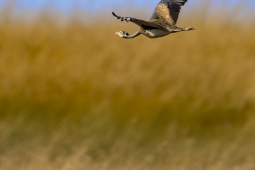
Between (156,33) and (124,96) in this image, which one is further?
(124,96)

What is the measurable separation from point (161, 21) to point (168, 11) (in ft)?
0.55

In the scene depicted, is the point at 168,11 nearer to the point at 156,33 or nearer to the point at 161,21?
the point at 161,21

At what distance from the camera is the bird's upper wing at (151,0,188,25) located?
2.57 m

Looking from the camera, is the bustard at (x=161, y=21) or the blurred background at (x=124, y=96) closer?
the bustard at (x=161, y=21)

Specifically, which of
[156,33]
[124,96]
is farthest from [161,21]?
[124,96]

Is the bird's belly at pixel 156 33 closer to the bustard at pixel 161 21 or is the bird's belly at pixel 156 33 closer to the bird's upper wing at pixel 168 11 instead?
the bustard at pixel 161 21

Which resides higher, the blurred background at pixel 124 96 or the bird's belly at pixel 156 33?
the blurred background at pixel 124 96

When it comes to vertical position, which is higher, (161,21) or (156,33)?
(161,21)

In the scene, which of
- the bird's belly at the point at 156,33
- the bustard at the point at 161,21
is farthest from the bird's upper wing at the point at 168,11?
the bird's belly at the point at 156,33

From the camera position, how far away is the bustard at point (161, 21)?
92.0 inches

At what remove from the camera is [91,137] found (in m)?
3.48

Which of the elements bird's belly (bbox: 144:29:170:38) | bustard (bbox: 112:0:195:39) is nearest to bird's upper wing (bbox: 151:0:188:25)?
bustard (bbox: 112:0:195:39)

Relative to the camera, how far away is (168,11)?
2.66 metres

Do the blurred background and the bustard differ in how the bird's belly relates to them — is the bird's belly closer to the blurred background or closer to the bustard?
the bustard
